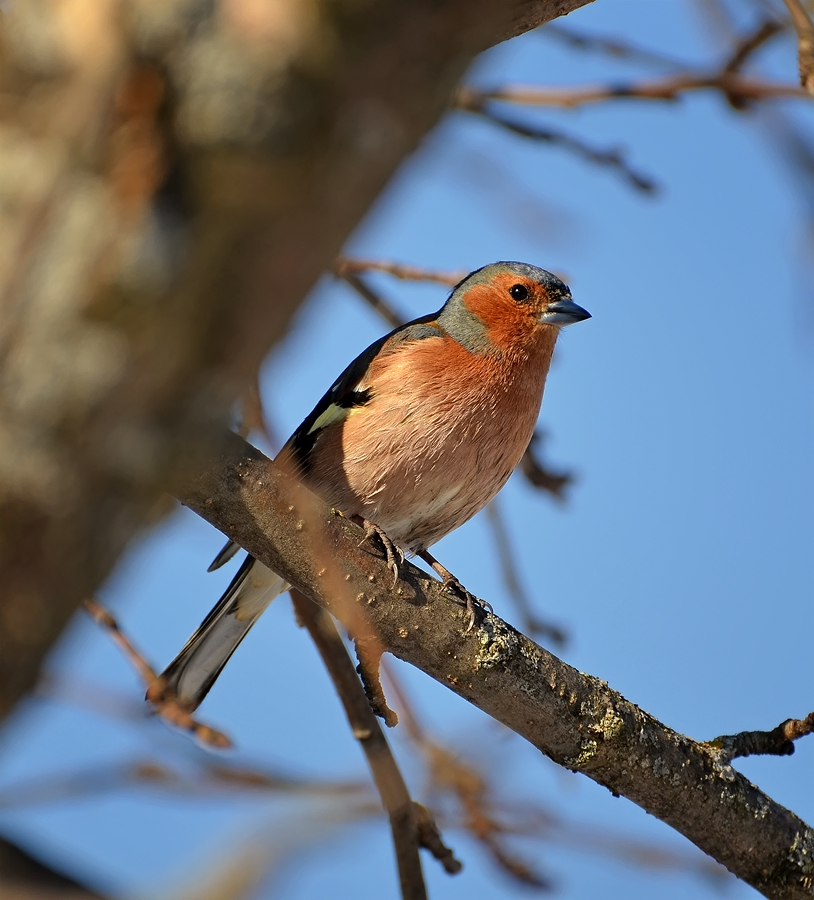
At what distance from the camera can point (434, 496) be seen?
524cm

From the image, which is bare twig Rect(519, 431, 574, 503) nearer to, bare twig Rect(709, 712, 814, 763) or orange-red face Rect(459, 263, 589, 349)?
orange-red face Rect(459, 263, 589, 349)

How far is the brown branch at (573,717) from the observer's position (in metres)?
3.53

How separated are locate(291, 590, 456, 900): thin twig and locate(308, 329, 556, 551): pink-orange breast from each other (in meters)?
0.81

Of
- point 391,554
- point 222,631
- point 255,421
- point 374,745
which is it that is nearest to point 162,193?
point 391,554

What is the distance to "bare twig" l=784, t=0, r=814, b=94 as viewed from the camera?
3.81 meters

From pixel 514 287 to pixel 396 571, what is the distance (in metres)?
3.16

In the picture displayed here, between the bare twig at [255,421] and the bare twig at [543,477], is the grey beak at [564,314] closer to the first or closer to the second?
the bare twig at [543,477]

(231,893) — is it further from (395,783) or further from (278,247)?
(395,783)

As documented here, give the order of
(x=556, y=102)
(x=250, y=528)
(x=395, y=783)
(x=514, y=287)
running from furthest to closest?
(x=514, y=287)
(x=556, y=102)
(x=395, y=783)
(x=250, y=528)

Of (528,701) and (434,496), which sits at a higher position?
(434,496)

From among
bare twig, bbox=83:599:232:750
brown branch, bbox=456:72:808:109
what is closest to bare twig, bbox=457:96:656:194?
brown branch, bbox=456:72:808:109

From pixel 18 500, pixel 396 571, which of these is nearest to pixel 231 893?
pixel 18 500

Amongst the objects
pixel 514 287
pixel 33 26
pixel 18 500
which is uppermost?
pixel 514 287

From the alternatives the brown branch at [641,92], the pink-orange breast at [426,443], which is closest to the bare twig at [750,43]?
the brown branch at [641,92]
